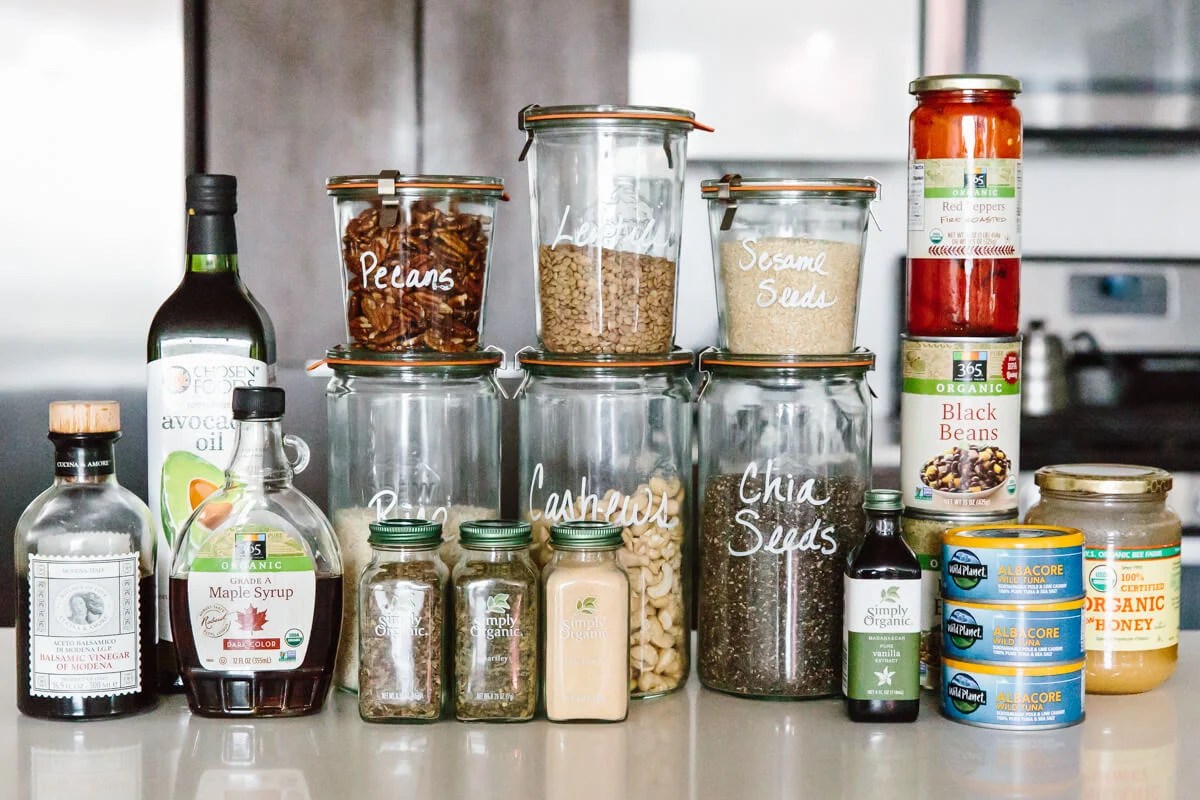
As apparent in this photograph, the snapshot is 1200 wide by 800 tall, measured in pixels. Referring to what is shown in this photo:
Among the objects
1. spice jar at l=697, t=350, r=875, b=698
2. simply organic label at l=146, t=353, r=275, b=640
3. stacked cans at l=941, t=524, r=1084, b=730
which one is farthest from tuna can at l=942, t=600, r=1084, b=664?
simply organic label at l=146, t=353, r=275, b=640

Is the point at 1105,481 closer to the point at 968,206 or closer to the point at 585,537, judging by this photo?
the point at 968,206

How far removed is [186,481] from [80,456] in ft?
0.30

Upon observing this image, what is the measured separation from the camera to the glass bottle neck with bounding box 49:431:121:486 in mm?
989

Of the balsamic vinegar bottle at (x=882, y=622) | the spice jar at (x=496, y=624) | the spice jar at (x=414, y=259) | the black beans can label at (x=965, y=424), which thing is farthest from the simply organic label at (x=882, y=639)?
the spice jar at (x=414, y=259)

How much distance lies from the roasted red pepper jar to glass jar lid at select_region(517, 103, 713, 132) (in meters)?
0.18

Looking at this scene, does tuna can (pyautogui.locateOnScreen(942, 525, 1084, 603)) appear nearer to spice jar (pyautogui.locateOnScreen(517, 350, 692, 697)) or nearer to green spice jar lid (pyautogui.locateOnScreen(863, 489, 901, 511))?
green spice jar lid (pyautogui.locateOnScreen(863, 489, 901, 511))

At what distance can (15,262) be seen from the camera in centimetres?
227

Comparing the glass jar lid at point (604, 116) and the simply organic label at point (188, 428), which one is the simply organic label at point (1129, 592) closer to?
the glass jar lid at point (604, 116)

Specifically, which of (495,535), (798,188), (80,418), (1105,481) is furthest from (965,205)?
(80,418)

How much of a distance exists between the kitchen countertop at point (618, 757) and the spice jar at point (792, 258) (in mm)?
292

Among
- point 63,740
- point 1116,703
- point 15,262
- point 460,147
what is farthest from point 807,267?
point 15,262

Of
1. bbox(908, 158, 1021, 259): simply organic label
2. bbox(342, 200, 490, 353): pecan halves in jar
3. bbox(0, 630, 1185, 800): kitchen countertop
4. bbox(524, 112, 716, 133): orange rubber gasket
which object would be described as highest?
bbox(524, 112, 716, 133): orange rubber gasket

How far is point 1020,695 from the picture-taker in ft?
3.26

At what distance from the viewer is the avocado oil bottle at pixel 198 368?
1052 millimetres
